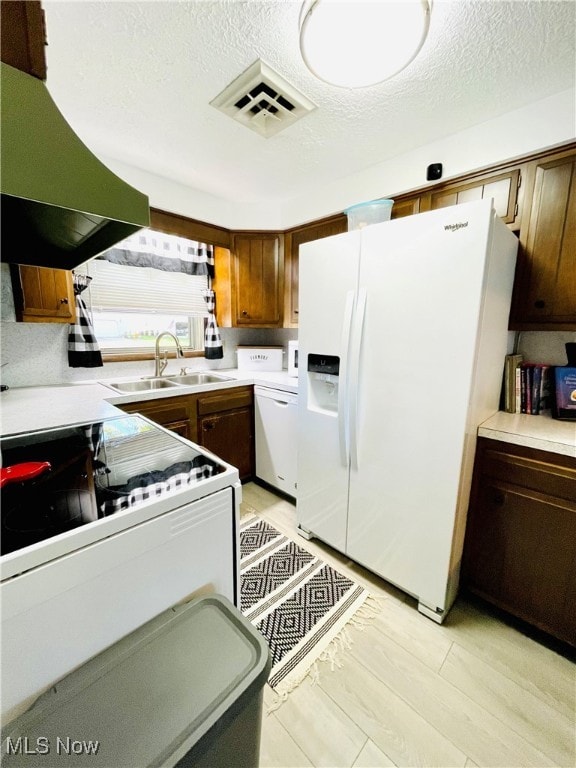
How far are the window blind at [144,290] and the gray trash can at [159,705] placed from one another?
90.9 inches

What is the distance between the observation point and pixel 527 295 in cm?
159

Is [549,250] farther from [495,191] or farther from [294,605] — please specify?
[294,605]

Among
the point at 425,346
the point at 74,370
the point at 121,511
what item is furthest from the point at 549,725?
the point at 74,370

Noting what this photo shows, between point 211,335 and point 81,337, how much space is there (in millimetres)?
Answer: 1032

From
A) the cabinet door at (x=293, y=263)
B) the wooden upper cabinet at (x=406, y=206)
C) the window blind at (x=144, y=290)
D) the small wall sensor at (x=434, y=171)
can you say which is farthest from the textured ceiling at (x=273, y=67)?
the window blind at (x=144, y=290)

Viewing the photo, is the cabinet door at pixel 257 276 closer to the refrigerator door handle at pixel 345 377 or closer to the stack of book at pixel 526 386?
the refrigerator door handle at pixel 345 377

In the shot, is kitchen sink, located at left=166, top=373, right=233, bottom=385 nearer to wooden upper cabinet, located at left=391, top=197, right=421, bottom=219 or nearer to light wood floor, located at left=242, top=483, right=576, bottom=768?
wooden upper cabinet, located at left=391, top=197, right=421, bottom=219

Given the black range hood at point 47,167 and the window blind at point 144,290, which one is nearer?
the black range hood at point 47,167

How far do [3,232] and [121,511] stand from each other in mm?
1120

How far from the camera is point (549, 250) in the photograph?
1.51m

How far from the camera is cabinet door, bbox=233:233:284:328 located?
2.76 m

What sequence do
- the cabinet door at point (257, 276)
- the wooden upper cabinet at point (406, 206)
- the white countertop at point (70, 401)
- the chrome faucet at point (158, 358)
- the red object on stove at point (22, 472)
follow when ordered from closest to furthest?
the red object on stove at point (22, 472) → the white countertop at point (70, 401) → the wooden upper cabinet at point (406, 206) → the chrome faucet at point (158, 358) → the cabinet door at point (257, 276)

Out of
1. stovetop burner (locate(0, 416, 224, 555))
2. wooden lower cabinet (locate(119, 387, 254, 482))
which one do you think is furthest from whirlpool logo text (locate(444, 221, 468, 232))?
wooden lower cabinet (locate(119, 387, 254, 482))

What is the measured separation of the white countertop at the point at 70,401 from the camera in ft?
4.34
